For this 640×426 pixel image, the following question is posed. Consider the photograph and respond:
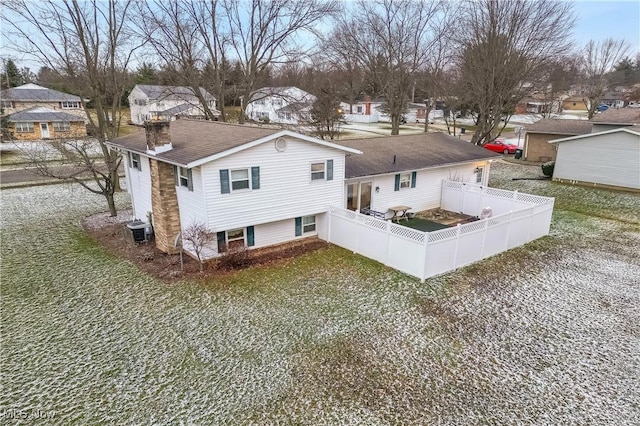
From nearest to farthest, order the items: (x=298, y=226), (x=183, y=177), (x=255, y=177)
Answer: (x=255, y=177), (x=183, y=177), (x=298, y=226)

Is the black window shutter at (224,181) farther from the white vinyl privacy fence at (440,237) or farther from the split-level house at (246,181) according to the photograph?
the white vinyl privacy fence at (440,237)

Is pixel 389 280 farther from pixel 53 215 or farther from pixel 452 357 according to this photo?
pixel 53 215

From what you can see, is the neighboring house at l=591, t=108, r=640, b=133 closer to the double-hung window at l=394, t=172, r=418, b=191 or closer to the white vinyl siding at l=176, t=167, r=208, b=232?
the double-hung window at l=394, t=172, r=418, b=191

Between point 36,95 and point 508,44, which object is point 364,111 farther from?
point 36,95

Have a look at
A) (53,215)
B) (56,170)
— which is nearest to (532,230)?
(53,215)

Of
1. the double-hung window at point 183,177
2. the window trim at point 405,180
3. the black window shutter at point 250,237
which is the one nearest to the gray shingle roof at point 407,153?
the window trim at point 405,180

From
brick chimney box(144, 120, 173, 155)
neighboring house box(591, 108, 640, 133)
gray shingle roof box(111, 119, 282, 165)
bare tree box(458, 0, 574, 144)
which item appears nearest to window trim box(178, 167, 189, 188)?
gray shingle roof box(111, 119, 282, 165)

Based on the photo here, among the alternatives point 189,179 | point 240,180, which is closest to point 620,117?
point 240,180
